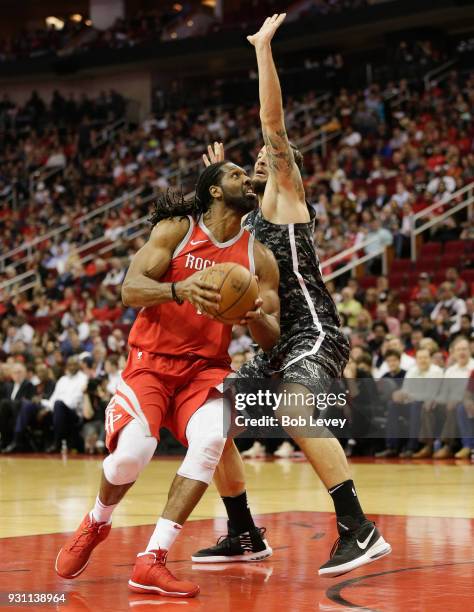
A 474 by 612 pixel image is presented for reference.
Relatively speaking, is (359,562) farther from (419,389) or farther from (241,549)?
(419,389)

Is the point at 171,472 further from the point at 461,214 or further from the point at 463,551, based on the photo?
the point at 461,214

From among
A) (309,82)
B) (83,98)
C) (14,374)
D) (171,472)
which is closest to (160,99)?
(83,98)

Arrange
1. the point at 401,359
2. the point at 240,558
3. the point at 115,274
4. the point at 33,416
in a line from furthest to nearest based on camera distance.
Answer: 1. the point at 115,274
2. the point at 33,416
3. the point at 401,359
4. the point at 240,558

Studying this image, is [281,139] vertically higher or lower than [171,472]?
higher

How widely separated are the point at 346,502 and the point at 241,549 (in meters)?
0.87

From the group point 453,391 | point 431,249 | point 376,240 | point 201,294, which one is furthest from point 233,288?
point 376,240

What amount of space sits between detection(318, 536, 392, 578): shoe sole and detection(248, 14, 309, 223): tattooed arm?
174 cm

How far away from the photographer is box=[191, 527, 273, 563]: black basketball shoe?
6.06 metres

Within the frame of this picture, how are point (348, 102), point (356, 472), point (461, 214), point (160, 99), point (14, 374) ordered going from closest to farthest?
1. point (356, 472)
2. point (14, 374)
3. point (461, 214)
4. point (348, 102)
5. point (160, 99)

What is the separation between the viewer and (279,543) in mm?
6574

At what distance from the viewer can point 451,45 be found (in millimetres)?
26859

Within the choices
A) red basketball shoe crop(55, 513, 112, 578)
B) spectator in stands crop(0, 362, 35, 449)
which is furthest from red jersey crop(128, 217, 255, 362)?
spectator in stands crop(0, 362, 35, 449)

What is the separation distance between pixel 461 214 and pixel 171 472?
8.65 meters

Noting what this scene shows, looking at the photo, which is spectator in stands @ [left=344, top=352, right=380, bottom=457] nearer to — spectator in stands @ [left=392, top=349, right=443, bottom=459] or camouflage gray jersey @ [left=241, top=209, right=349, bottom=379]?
spectator in stands @ [left=392, top=349, right=443, bottom=459]
